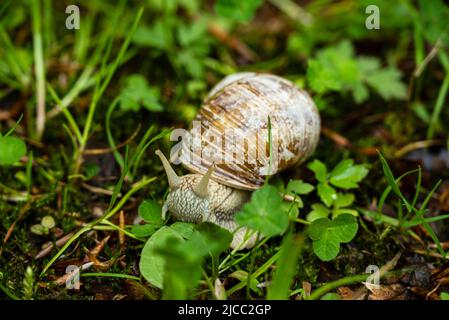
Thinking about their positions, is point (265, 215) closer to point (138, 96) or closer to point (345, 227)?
point (345, 227)

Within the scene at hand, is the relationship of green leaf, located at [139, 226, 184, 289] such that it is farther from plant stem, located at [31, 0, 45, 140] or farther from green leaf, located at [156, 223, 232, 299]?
plant stem, located at [31, 0, 45, 140]

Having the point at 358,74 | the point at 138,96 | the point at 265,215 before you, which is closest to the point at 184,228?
the point at 265,215

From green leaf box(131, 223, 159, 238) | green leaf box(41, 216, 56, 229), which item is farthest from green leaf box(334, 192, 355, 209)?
green leaf box(41, 216, 56, 229)

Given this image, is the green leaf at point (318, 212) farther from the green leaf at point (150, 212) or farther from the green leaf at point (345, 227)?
the green leaf at point (150, 212)

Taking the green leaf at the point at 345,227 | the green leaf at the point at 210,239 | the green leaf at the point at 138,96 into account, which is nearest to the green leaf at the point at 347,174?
the green leaf at the point at 345,227

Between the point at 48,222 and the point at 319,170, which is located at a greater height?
the point at 319,170
